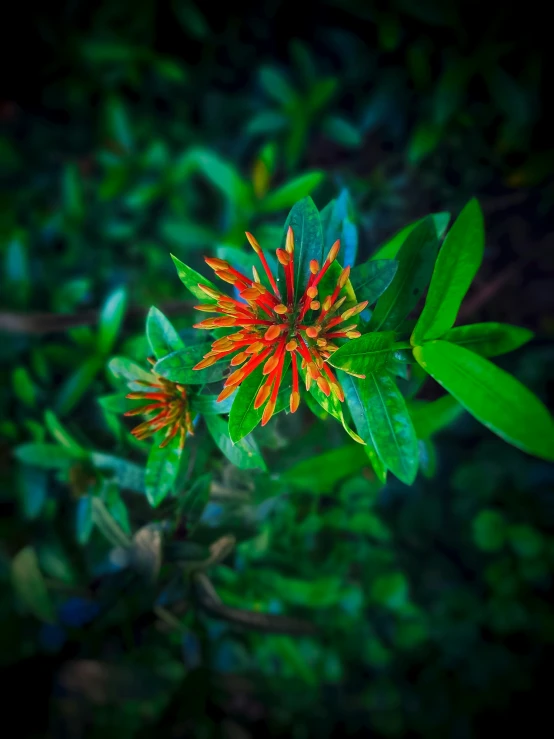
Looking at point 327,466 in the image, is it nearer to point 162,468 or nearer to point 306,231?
point 162,468

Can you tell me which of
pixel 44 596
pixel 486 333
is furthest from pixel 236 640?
pixel 486 333

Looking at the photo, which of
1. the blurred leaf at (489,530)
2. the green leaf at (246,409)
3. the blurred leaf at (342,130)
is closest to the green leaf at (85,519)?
the green leaf at (246,409)

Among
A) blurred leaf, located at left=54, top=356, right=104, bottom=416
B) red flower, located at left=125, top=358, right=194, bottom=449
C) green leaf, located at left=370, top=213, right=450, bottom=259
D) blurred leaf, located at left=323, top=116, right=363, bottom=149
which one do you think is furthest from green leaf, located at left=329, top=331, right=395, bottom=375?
blurred leaf, located at left=323, top=116, right=363, bottom=149

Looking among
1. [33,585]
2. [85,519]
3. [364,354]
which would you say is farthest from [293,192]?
[33,585]

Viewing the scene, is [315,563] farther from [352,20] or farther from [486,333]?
[352,20]

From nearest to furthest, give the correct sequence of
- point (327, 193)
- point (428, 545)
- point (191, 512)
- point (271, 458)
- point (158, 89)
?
1. point (191, 512)
2. point (271, 458)
3. point (327, 193)
4. point (428, 545)
5. point (158, 89)
